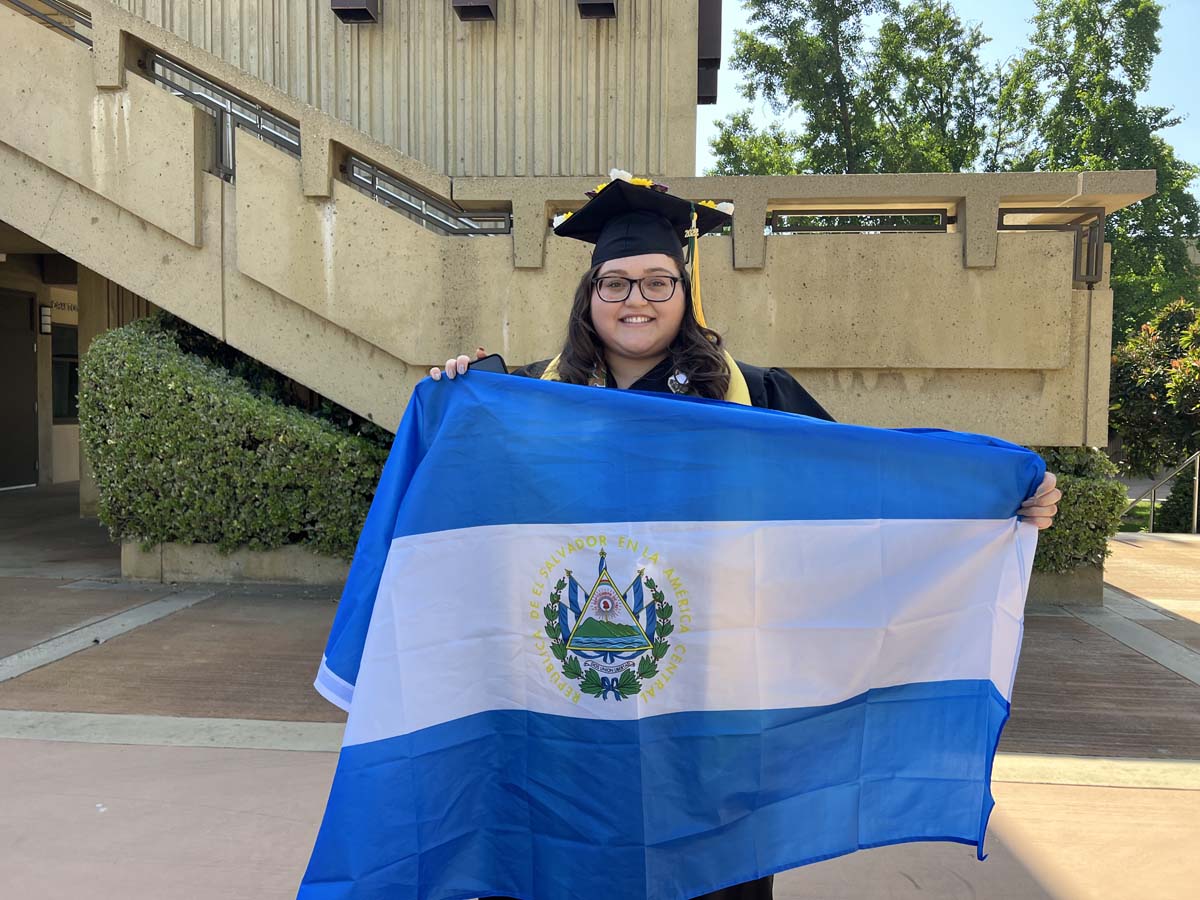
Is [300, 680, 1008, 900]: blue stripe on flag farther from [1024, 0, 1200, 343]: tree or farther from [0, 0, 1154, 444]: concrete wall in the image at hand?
[1024, 0, 1200, 343]: tree

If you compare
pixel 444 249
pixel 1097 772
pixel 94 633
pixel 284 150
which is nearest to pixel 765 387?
pixel 1097 772

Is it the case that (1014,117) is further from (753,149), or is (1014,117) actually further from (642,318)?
(642,318)

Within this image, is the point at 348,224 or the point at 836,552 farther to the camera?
the point at 348,224

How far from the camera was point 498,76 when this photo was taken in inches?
341

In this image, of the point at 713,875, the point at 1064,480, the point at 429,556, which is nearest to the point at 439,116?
the point at 1064,480

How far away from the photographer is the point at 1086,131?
22375 mm

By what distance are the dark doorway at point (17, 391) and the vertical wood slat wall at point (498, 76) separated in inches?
281

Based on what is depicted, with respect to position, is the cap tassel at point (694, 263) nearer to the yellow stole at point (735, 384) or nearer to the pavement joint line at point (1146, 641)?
the yellow stole at point (735, 384)

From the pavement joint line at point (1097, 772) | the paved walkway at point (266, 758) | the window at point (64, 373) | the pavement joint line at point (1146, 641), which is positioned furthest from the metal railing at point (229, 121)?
the window at point (64, 373)

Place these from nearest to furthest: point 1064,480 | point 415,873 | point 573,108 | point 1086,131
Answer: point 415,873
point 1064,480
point 573,108
point 1086,131

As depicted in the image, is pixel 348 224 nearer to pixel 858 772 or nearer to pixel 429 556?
pixel 429 556

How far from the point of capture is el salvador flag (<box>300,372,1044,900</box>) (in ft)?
7.11

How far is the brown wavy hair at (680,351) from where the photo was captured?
2426mm

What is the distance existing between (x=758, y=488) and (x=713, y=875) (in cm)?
93
